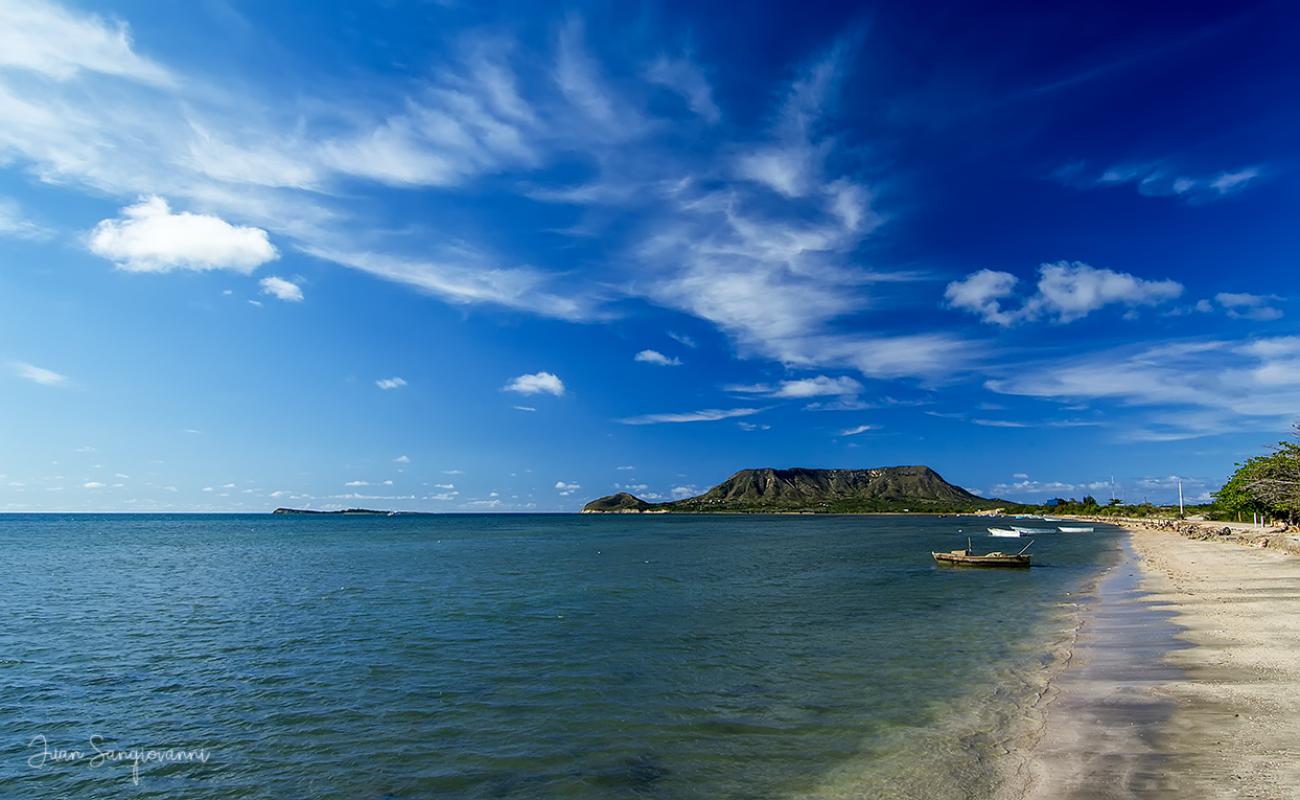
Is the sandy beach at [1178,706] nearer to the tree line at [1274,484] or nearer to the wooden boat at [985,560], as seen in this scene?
the wooden boat at [985,560]

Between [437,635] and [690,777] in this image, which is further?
[437,635]

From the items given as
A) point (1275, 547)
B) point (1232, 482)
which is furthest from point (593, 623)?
point (1232, 482)

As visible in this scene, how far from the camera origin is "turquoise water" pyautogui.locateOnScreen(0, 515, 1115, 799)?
13.8 metres

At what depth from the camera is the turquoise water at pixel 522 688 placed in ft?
45.2

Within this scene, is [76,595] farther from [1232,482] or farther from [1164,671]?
[1232,482]

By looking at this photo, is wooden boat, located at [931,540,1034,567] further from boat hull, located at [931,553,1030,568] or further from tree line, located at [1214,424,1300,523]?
tree line, located at [1214,424,1300,523]

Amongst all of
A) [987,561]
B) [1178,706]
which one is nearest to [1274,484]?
[987,561]

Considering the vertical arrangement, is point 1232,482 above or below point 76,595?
above

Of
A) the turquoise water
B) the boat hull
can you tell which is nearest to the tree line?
the boat hull

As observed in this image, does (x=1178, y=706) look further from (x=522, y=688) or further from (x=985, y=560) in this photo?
(x=985, y=560)

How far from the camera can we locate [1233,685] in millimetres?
17141

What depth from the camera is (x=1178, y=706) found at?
51.6 ft

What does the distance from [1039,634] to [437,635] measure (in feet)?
83.5

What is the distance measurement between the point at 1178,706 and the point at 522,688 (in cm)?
1706
